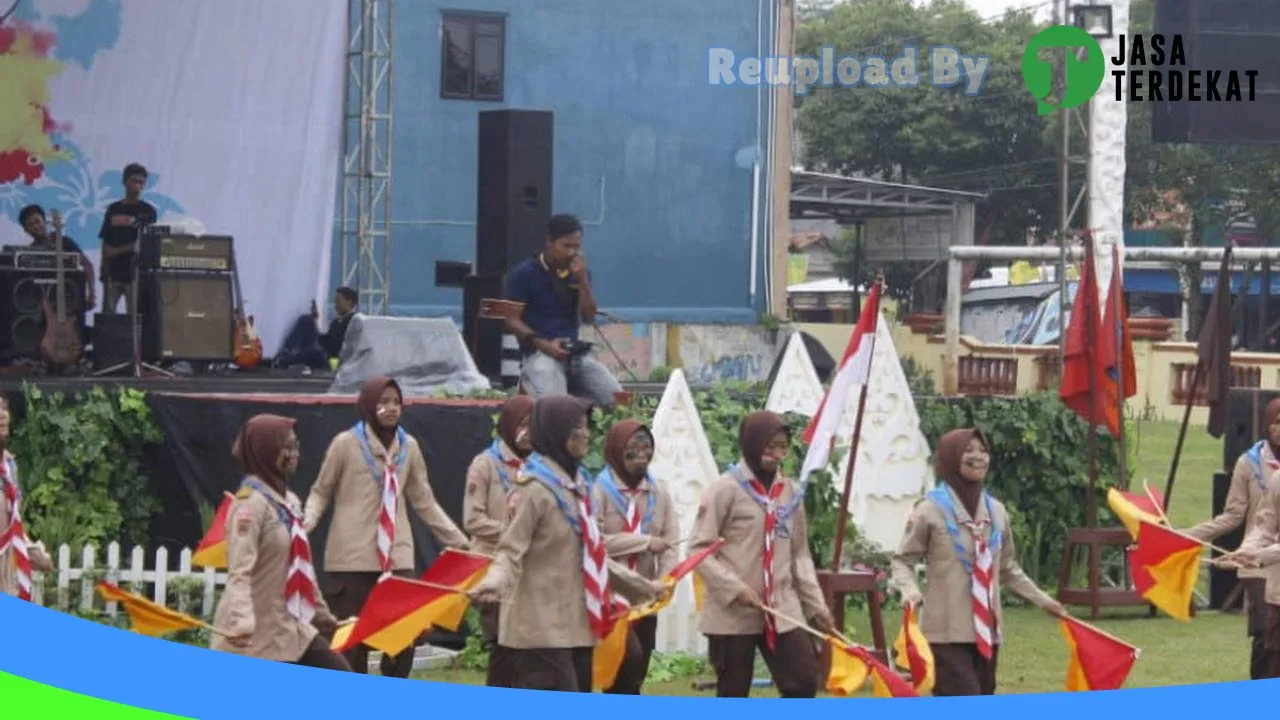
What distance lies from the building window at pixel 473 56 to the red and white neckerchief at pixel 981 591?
19.3m

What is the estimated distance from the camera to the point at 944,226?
33.2 m

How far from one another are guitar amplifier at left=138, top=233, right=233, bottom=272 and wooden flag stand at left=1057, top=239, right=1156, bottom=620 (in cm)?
731

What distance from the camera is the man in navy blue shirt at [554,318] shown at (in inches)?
503

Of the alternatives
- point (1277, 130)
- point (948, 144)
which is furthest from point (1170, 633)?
point (948, 144)

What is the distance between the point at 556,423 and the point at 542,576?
21.3 inches

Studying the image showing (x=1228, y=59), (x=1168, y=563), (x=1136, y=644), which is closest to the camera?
(x=1168, y=563)

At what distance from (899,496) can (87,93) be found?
10.7 meters

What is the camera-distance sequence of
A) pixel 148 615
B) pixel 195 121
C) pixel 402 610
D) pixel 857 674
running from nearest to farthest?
pixel 148 615, pixel 402 610, pixel 857 674, pixel 195 121

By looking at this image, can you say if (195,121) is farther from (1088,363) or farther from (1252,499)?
(1252,499)

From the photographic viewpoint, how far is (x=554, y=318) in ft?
42.3

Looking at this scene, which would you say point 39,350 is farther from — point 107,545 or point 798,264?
point 798,264

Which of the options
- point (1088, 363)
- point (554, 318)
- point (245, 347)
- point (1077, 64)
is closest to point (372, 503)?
point (554, 318)

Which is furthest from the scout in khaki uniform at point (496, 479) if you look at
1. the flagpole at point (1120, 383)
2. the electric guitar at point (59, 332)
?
the electric guitar at point (59, 332)

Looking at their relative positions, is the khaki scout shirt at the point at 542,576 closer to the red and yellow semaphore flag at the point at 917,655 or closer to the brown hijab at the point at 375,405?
the red and yellow semaphore flag at the point at 917,655
